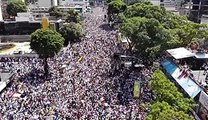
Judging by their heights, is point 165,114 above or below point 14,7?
below

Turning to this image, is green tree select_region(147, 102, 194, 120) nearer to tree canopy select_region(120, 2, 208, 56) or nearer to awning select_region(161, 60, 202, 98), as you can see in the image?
awning select_region(161, 60, 202, 98)

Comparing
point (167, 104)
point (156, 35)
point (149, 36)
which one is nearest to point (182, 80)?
point (156, 35)

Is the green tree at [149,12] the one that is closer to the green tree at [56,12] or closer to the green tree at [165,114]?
the green tree at [56,12]

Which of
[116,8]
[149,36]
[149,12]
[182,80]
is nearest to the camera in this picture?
[182,80]

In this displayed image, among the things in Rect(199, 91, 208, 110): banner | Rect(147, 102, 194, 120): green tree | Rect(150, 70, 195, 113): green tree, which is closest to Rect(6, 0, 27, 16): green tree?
Rect(150, 70, 195, 113): green tree

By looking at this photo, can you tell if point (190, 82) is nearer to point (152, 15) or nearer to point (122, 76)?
point (122, 76)

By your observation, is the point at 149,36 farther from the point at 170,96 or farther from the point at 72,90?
the point at 170,96
